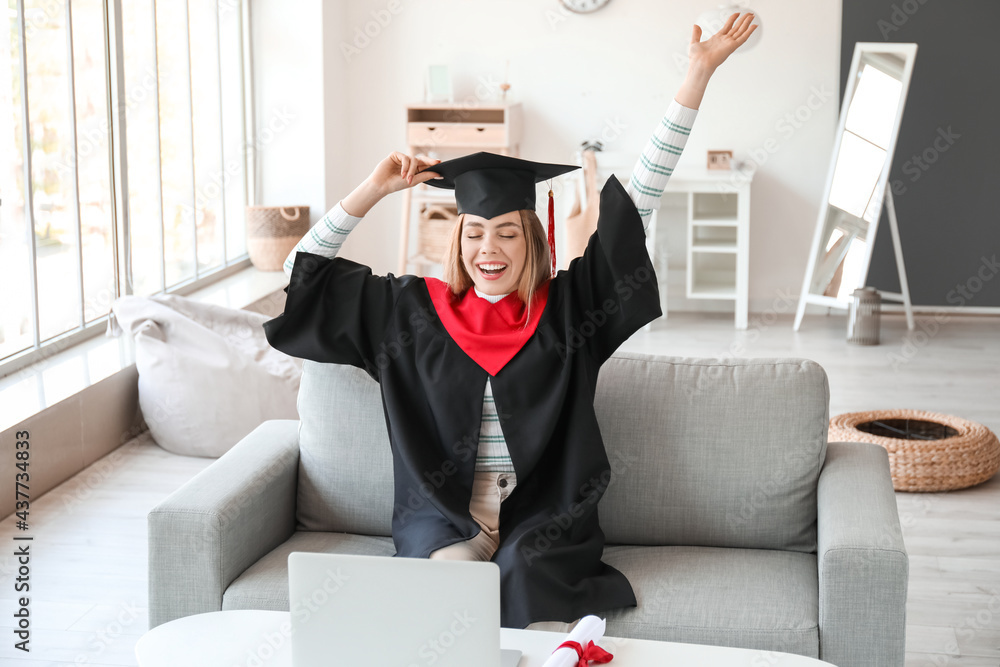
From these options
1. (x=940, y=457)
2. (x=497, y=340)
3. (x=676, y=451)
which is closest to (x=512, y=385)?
(x=497, y=340)

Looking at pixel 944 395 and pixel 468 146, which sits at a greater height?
pixel 468 146

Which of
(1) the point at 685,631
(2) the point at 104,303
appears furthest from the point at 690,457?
(2) the point at 104,303

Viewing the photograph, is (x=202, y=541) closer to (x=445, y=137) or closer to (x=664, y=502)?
(x=664, y=502)

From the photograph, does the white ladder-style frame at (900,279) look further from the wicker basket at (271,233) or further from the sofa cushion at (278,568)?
the sofa cushion at (278,568)

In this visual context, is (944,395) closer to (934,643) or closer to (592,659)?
(934,643)

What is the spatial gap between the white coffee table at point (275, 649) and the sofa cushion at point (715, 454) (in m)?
0.65

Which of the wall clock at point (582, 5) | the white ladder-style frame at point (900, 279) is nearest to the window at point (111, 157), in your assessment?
the wall clock at point (582, 5)

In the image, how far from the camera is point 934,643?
2.28 meters

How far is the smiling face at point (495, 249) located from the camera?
1983mm

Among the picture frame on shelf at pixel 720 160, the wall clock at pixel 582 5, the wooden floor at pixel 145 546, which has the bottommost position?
the wooden floor at pixel 145 546

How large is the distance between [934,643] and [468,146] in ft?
13.1

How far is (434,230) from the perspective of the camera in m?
5.67

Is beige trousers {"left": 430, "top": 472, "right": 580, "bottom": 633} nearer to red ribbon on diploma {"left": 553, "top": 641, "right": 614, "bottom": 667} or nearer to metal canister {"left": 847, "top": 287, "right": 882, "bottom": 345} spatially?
red ribbon on diploma {"left": 553, "top": 641, "right": 614, "bottom": 667}

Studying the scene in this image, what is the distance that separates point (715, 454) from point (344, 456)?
743 millimetres
